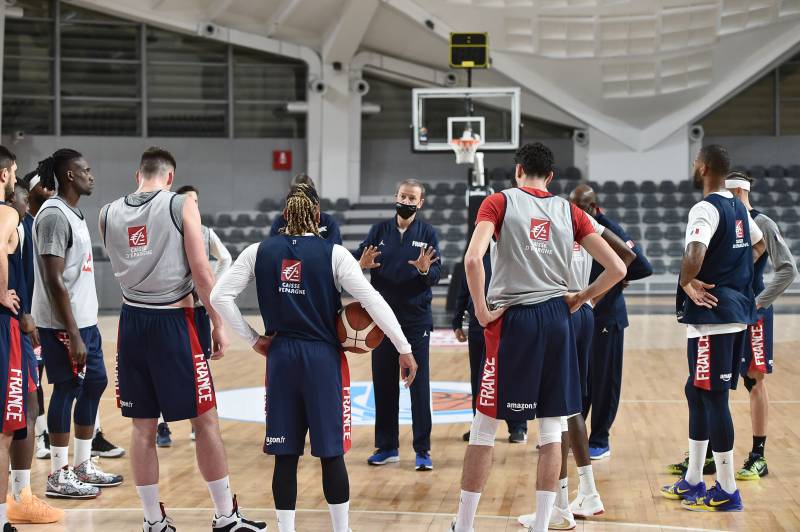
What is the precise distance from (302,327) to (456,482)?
2.08 meters

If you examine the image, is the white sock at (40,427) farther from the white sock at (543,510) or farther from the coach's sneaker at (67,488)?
the white sock at (543,510)

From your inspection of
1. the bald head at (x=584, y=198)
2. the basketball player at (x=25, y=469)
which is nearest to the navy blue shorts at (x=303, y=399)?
the basketball player at (x=25, y=469)

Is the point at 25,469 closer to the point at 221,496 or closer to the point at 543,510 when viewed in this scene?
the point at 221,496

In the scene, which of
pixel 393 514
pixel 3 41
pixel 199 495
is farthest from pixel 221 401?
pixel 3 41

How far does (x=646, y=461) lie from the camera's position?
20.5 ft

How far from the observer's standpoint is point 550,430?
14.3ft

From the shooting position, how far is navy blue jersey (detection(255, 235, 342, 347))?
4137 millimetres

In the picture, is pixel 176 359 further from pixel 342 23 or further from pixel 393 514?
pixel 342 23

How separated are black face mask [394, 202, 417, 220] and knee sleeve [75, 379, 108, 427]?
2.16m

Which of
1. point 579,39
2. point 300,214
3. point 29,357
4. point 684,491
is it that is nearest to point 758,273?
point 684,491

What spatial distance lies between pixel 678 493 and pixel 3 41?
65.1 feet

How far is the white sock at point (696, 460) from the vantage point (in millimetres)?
5219

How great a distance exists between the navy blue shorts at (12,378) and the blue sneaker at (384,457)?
240cm

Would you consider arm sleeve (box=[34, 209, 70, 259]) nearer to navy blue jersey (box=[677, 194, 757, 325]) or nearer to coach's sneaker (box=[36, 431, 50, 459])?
coach's sneaker (box=[36, 431, 50, 459])
